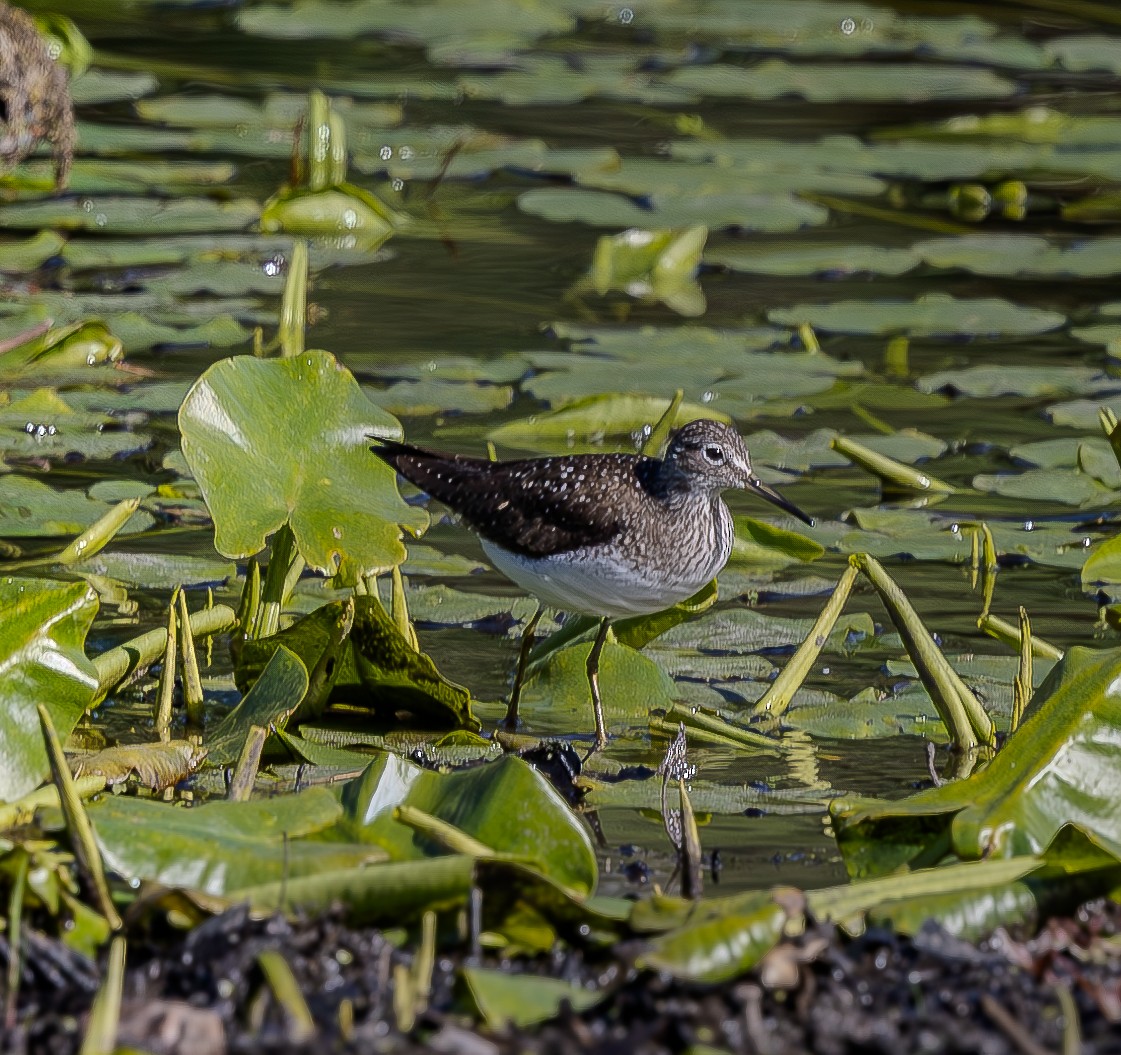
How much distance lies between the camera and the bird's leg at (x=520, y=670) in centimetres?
493

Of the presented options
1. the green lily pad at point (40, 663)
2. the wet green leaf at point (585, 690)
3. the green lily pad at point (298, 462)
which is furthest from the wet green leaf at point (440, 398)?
the green lily pad at point (40, 663)

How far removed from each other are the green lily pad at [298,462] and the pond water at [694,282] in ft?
2.04

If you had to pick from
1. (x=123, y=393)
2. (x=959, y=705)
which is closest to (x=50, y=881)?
(x=959, y=705)

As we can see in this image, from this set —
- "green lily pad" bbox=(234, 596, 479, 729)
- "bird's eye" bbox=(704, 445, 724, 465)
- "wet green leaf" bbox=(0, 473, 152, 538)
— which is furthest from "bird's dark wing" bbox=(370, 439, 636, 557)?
"wet green leaf" bbox=(0, 473, 152, 538)

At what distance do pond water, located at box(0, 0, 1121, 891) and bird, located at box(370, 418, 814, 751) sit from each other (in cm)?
34

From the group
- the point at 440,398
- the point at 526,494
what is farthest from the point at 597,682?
the point at 440,398

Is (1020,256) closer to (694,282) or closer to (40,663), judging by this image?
(694,282)

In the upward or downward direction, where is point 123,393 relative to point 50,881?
downward

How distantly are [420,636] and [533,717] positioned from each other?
1.87 feet

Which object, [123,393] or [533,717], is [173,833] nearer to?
[533,717]

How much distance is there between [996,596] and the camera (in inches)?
232

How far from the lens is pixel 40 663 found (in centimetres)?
394

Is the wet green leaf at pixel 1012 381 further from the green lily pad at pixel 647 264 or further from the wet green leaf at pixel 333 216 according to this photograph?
the wet green leaf at pixel 333 216

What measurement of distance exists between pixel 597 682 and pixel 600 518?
0.48m
